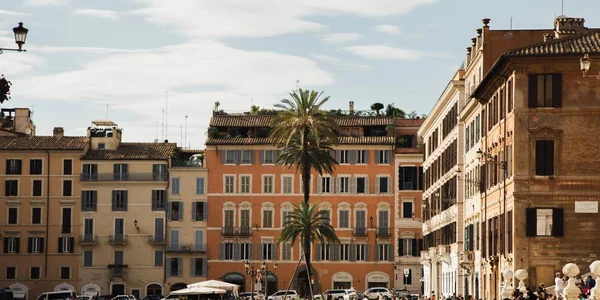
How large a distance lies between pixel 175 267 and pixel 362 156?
67.8 feet

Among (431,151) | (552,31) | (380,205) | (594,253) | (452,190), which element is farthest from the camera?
(380,205)

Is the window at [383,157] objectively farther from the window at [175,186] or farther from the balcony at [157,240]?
the balcony at [157,240]

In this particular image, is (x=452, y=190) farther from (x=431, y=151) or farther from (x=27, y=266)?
(x=27, y=266)

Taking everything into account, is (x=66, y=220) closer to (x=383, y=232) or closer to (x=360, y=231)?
(x=360, y=231)

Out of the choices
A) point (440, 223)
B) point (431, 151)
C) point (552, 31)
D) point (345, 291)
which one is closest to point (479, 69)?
point (552, 31)

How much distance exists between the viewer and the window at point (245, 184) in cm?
13250

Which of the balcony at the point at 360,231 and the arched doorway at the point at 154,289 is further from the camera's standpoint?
the arched doorway at the point at 154,289

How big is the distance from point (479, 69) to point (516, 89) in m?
17.8

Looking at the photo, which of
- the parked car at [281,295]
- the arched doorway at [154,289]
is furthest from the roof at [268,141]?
the parked car at [281,295]

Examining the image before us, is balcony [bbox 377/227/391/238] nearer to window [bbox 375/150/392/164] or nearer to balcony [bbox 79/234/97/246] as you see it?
window [bbox 375/150/392/164]

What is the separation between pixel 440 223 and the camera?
102 metres

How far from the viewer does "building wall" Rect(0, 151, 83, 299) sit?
13212 cm

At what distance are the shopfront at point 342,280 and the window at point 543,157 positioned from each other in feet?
230

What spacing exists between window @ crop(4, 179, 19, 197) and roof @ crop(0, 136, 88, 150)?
3265 millimetres
